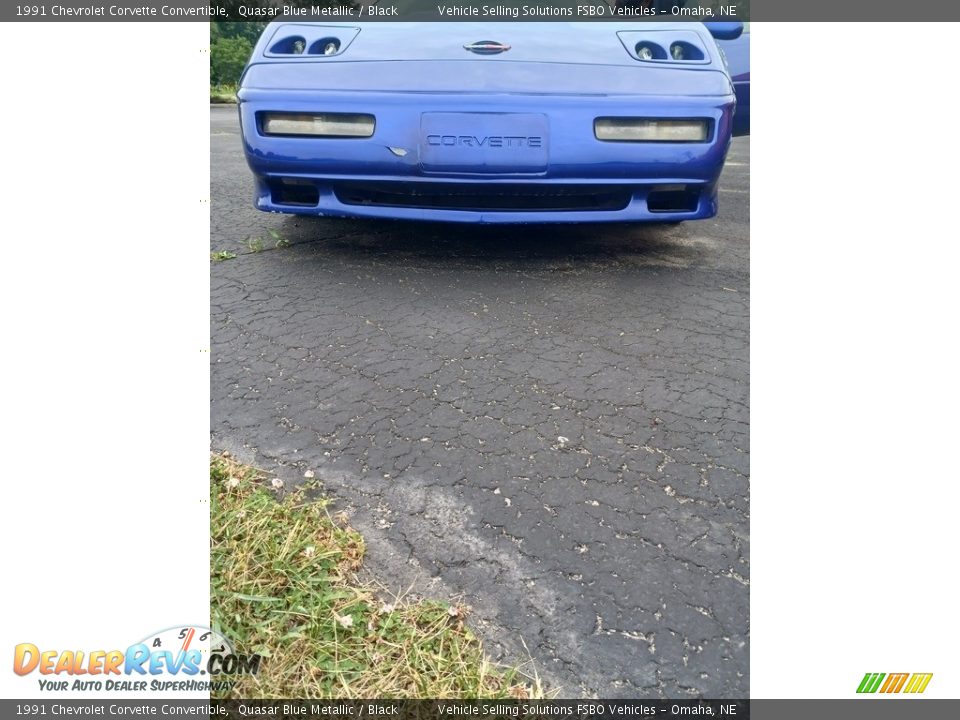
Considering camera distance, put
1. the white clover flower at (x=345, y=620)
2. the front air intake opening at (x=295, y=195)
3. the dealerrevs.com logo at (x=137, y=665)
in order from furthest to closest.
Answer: the front air intake opening at (x=295, y=195), the white clover flower at (x=345, y=620), the dealerrevs.com logo at (x=137, y=665)

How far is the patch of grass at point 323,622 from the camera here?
1.03m

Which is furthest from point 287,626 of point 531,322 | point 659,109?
point 659,109

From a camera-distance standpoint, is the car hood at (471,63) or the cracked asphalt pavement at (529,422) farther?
the car hood at (471,63)

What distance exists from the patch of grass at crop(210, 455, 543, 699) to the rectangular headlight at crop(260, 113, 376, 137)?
1468mm

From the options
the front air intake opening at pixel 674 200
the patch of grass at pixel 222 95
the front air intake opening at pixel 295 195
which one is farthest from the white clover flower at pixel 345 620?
the patch of grass at pixel 222 95

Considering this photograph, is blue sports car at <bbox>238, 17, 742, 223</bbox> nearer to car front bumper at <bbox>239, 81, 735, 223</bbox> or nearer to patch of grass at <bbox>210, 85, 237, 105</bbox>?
car front bumper at <bbox>239, 81, 735, 223</bbox>

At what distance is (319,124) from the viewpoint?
2328mm

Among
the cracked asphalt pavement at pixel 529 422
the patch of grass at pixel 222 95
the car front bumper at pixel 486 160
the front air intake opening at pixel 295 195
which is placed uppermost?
the car front bumper at pixel 486 160

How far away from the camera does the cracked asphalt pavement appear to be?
1.16 metres

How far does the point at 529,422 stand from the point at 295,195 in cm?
146

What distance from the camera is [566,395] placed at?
1.80m

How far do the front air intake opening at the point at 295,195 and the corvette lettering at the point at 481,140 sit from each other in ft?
1.76
